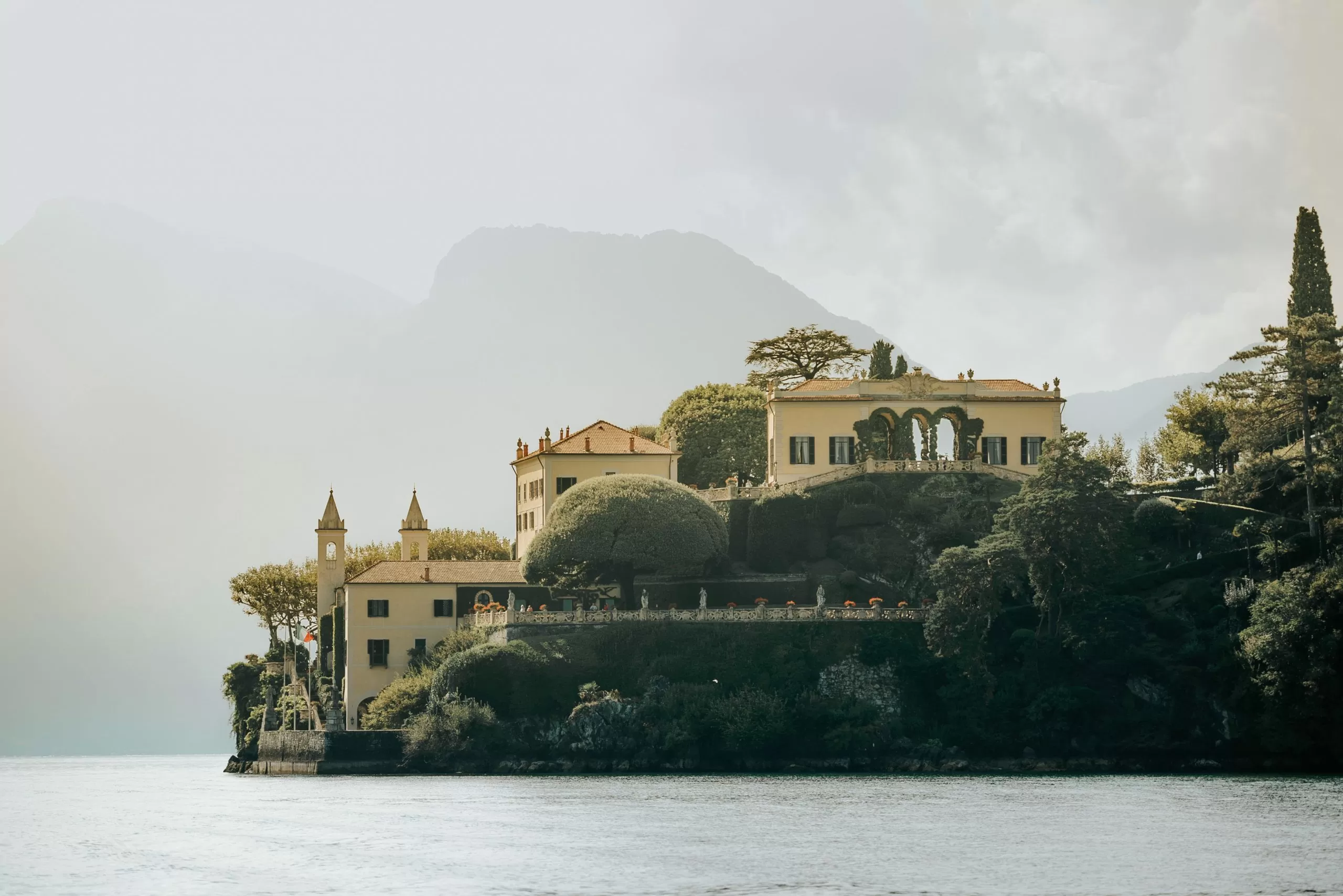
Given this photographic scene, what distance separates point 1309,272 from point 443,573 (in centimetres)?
4616

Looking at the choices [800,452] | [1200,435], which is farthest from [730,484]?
[1200,435]

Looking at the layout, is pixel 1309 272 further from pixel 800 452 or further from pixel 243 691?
pixel 243 691

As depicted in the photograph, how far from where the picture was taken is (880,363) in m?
105

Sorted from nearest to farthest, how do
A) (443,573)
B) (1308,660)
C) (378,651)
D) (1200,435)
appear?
(1308,660) → (378,651) → (443,573) → (1200,435)

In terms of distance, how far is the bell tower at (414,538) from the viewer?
349 feet

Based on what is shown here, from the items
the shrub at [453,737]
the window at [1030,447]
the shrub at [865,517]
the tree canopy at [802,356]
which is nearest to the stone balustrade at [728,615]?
the shrub at [865,517]

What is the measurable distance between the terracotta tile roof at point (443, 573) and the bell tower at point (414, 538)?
9595 mm

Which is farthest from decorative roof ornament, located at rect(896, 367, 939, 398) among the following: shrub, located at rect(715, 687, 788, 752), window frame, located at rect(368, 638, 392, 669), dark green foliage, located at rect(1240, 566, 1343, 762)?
window frame, located at rect(368, 638, 392, 669)

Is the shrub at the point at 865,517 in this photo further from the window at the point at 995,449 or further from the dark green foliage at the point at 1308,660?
the dark green foliage at the point at 1308,660

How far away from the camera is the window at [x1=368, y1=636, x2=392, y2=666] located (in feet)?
306

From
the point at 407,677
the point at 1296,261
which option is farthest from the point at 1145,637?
the point at 407,677

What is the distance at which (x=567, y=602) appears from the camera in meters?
91.4

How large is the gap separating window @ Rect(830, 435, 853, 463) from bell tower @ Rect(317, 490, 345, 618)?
26371 millimetres

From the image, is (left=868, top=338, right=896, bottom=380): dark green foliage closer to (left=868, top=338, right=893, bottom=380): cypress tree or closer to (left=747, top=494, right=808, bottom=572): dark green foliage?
(left=868, top=338, right=893, bottom=380): cypress tree
